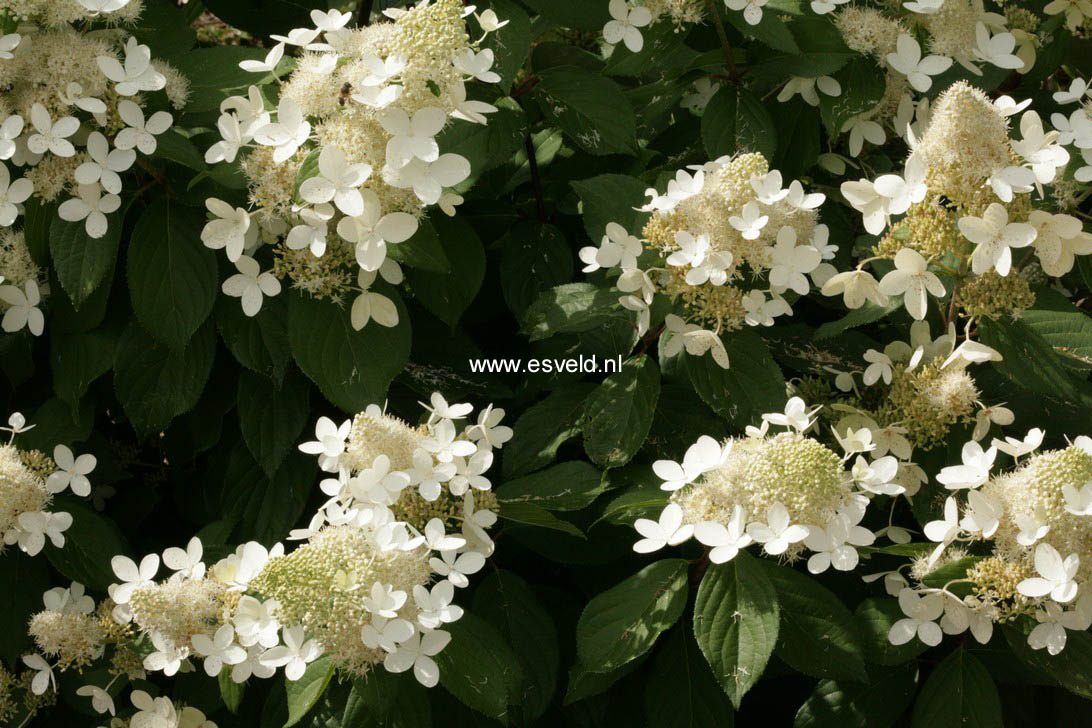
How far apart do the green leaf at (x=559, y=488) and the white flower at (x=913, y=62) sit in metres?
0.81

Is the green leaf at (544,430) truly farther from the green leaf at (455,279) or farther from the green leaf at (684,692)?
the green leaf at (684,692)

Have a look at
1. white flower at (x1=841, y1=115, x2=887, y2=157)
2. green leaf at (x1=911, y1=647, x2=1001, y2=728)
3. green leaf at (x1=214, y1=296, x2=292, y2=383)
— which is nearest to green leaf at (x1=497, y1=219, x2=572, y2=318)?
green leaf at (x1=214, y1=296, x2=292, y2=383)

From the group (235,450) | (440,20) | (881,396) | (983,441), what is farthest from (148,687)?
(983,441)

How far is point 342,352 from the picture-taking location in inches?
64.8

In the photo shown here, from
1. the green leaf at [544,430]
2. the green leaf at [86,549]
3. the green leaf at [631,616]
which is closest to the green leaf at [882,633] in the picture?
the green leaf at [631,616]

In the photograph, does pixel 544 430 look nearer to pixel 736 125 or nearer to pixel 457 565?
pixel 457 565

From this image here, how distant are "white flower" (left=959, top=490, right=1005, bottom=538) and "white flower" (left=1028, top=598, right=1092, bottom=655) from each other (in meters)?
0.11

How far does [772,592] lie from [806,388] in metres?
0.48

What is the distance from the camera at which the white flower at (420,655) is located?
4.24 ft

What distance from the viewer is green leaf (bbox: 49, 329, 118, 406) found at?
1737 mm

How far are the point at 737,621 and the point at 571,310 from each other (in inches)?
19.9

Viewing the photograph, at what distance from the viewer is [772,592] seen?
1390mm

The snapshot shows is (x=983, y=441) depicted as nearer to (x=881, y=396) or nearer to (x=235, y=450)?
(x=881, y=396)

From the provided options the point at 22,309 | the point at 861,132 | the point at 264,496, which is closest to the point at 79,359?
the point at 22,309
